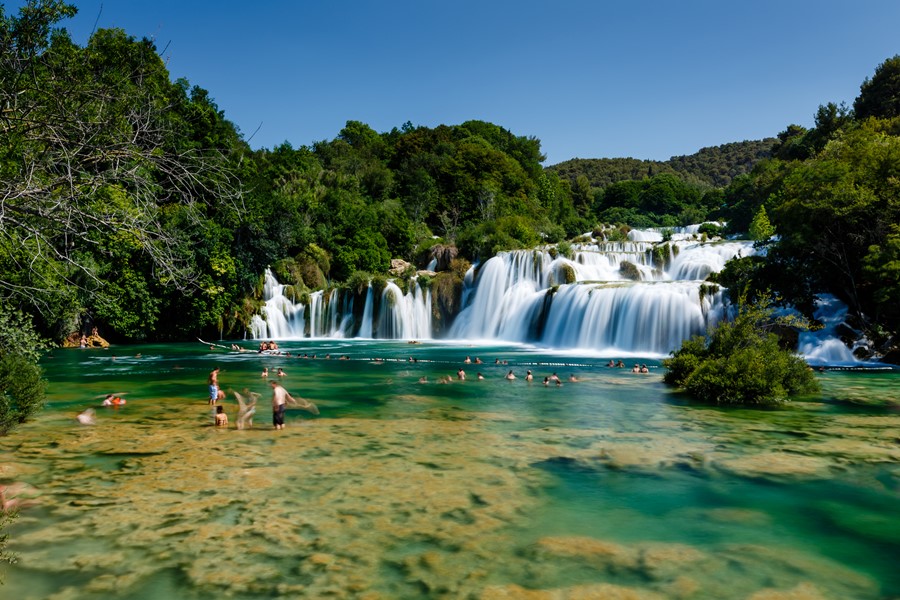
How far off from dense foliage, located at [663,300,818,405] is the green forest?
383 inches

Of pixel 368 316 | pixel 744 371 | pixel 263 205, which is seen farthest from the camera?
pixel 368 316

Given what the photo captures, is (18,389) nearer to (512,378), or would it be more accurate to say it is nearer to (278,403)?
(278,403)

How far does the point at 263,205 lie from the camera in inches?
1791

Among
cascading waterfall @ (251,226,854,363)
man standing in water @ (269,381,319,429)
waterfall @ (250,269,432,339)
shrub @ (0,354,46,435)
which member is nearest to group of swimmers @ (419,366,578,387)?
man standing in water @ (269,381,319,429)

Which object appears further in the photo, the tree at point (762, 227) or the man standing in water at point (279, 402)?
the tree at point (762, 227)

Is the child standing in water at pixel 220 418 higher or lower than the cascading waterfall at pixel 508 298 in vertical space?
lower

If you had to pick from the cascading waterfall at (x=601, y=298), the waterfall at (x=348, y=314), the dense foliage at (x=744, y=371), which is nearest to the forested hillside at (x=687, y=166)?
the cascading waterfall at (x=601, y=298)

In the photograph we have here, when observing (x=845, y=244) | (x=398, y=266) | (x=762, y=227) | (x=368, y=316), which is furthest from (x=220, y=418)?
(x=762, y=227)

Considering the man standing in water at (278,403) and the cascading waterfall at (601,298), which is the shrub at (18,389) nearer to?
the man standing in water at (278,403)

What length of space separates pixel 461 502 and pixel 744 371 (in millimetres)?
12228

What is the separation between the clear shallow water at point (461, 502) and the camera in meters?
6.55

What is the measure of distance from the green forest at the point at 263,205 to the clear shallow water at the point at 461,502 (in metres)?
3.13

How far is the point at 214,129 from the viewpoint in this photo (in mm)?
52438

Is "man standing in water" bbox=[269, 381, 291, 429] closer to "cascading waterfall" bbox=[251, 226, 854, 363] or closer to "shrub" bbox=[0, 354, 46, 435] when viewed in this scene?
"shrub" bbox=[0, 354, 46, 435]
